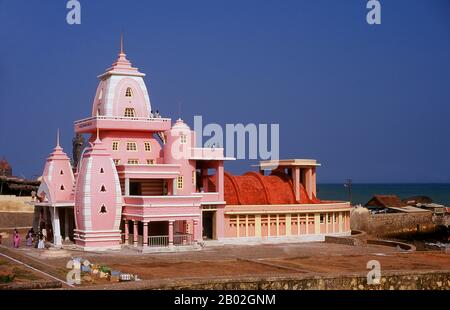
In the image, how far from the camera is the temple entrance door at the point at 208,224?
39156 mm

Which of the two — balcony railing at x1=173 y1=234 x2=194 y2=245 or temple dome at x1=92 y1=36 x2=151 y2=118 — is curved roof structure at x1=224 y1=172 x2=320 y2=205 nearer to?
balcony railing at x1=173 y1=234 x2=194 y2=245

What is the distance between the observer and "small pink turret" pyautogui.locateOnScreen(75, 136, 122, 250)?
34188mm

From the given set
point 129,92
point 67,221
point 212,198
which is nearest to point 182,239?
point 212,198

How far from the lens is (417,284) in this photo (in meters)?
24.7

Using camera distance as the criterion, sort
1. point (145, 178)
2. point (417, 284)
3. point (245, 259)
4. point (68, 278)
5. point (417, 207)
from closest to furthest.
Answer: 1. point (68, 278)
2. point (417, 284)
3. point (245, 259)
4. point (145, 178)
5. point (417, 207)

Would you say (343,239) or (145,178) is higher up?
(145,178)

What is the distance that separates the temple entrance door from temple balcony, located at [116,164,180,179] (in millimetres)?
3542

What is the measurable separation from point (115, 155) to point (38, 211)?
5423mm

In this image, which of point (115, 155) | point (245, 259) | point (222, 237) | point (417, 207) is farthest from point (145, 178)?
point (417, 207)

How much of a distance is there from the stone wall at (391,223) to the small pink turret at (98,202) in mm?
26059

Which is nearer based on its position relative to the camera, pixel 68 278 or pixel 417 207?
pixel 68 278

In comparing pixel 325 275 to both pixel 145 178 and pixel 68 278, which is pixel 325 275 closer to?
pixel 68 278

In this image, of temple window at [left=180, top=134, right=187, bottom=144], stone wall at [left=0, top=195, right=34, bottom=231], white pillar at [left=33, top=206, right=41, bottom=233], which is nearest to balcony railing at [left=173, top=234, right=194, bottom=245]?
temple window at [left=180, top=134, right=187, bottom=144]

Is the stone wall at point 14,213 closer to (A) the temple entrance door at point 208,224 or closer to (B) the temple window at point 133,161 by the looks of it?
(B) the temple window at point 133,161
